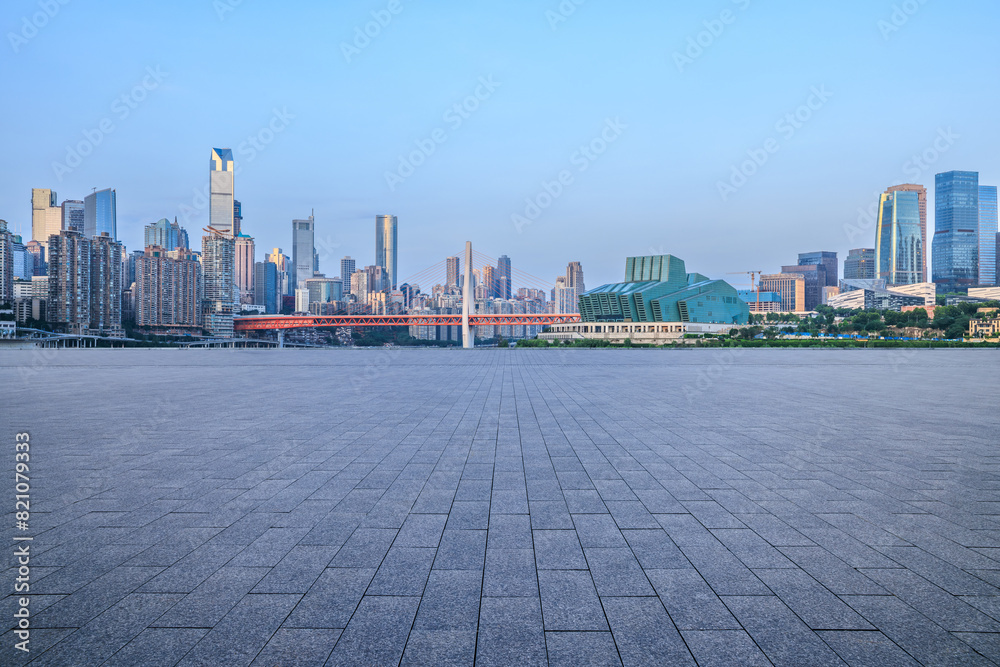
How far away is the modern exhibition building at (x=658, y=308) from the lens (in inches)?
5039

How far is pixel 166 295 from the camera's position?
117 metres

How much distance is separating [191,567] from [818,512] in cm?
516

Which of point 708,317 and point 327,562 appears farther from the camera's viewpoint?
point 708,317

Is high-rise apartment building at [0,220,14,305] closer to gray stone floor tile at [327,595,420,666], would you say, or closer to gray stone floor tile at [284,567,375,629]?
gray stone floor tile at [284,567,375,629]

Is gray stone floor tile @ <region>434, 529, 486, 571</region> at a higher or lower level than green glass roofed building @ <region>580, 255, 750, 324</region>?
lower

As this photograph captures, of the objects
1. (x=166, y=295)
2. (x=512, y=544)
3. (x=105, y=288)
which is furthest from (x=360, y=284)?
(x=512, y=544)

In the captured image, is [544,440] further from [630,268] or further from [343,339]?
[630,268]

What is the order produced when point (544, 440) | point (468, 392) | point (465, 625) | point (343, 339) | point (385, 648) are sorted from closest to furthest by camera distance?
point (385, 648) → point (465, 625) → point (544, 440) → point (468, 392) → point (343, 339)

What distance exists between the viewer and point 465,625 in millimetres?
3240

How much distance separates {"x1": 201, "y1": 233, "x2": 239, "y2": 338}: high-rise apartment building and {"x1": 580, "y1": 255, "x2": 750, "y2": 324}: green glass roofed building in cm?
7864

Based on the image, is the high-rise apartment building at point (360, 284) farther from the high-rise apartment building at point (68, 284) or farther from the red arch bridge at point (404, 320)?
the red arch bridge at point (404, 320)

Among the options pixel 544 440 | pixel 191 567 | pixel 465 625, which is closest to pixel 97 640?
pixel 191 567

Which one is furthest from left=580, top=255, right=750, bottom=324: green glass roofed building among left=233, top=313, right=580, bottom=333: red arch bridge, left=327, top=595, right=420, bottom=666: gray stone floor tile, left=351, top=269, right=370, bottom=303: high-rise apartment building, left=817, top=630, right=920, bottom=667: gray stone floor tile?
left=327, top=595, right=420, bottom=666: gray stone floor tile

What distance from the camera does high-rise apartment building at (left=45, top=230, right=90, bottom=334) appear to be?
95.4 meters
